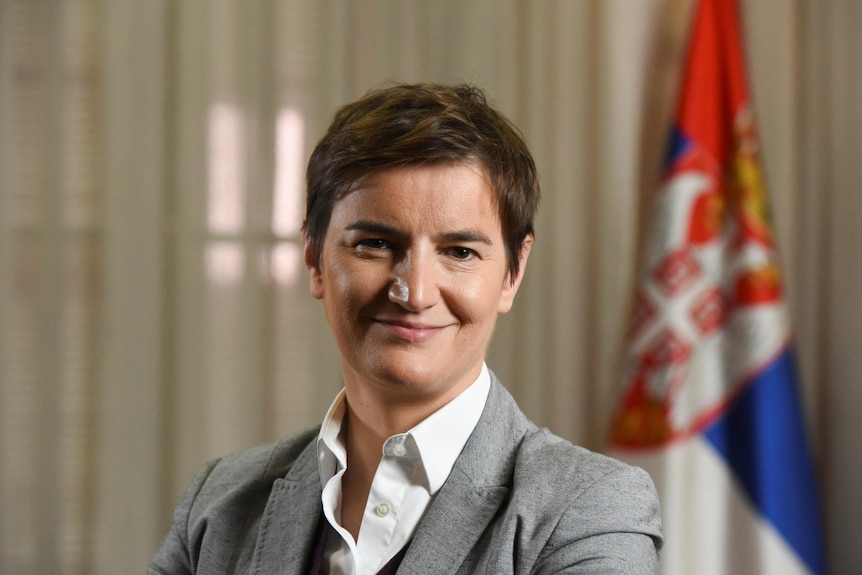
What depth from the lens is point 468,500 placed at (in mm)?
1082

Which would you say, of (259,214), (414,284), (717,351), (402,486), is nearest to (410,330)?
(414,284)

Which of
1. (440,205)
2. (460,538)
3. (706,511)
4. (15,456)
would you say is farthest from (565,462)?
(15,456)

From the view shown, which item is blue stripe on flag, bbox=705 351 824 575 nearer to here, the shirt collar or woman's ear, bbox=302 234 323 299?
the shirt collar

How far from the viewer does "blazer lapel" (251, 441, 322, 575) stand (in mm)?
1149

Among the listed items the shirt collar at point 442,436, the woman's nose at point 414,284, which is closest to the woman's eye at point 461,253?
the woman's nose at point 414,284

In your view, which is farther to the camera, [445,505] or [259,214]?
[259,214]

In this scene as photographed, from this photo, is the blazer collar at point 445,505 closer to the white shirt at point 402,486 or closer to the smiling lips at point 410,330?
the white shirt at point 402,486

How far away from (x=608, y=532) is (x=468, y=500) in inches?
6.9

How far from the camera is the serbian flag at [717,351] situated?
94.1 inches

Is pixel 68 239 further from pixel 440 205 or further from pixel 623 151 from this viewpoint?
pixel 440 205

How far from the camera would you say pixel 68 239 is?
2605 millimetres

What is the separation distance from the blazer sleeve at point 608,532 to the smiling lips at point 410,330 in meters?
0.25

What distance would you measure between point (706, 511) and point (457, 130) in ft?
5.67

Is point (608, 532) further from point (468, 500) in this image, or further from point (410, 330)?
point (410, 330)
